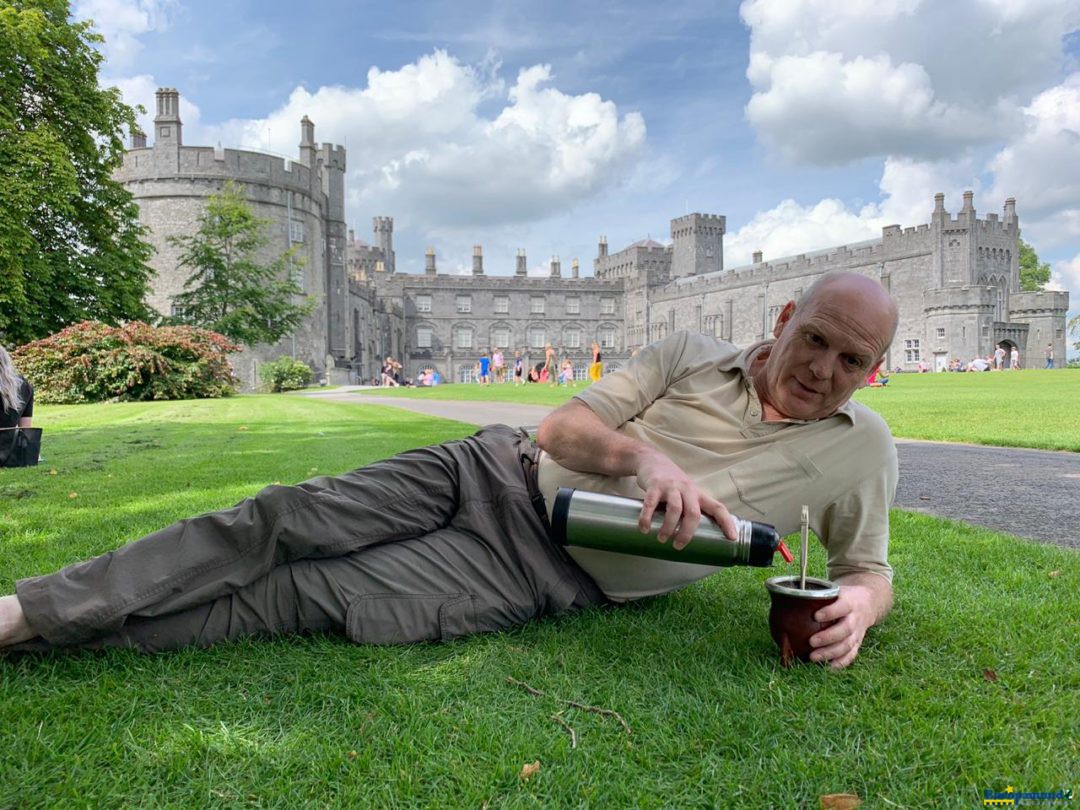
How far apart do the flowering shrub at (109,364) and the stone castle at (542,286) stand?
1688 cm

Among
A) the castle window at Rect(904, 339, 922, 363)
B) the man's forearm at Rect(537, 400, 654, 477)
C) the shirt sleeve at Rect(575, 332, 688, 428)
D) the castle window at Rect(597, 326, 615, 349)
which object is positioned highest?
the castle window at Rect(597, 326, 615, 349)

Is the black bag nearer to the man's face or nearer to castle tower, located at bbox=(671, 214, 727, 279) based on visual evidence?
the man's face

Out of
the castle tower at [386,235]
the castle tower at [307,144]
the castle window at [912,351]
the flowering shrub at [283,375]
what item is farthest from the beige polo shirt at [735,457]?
the castle tower at [386,235]

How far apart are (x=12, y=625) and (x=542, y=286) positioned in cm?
6925

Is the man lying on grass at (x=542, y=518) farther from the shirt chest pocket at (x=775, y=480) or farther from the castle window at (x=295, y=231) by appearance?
the castle window at (x=295, y=231)

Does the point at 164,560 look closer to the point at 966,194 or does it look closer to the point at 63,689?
the point at 63,689

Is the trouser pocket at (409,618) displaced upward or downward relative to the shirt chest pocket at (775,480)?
downward

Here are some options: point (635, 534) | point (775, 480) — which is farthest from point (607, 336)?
point (635, 534)

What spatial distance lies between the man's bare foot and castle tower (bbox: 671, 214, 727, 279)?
74.9 meters

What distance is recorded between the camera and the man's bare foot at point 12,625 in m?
1.89

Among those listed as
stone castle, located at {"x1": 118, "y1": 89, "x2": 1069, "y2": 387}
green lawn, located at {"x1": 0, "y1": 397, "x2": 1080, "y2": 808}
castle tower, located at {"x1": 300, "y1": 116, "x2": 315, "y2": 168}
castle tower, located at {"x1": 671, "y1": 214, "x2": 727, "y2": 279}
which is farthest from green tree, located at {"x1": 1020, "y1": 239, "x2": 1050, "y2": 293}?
green lawn, located at {"x1": 0, "y1": 397, "x2": 1080, "y2": 808}

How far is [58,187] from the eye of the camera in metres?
18.9

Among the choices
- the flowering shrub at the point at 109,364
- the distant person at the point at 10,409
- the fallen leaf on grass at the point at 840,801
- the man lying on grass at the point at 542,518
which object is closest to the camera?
the fallen leaf on grass at the point at 840,801

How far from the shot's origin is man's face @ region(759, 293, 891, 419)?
2.05m
